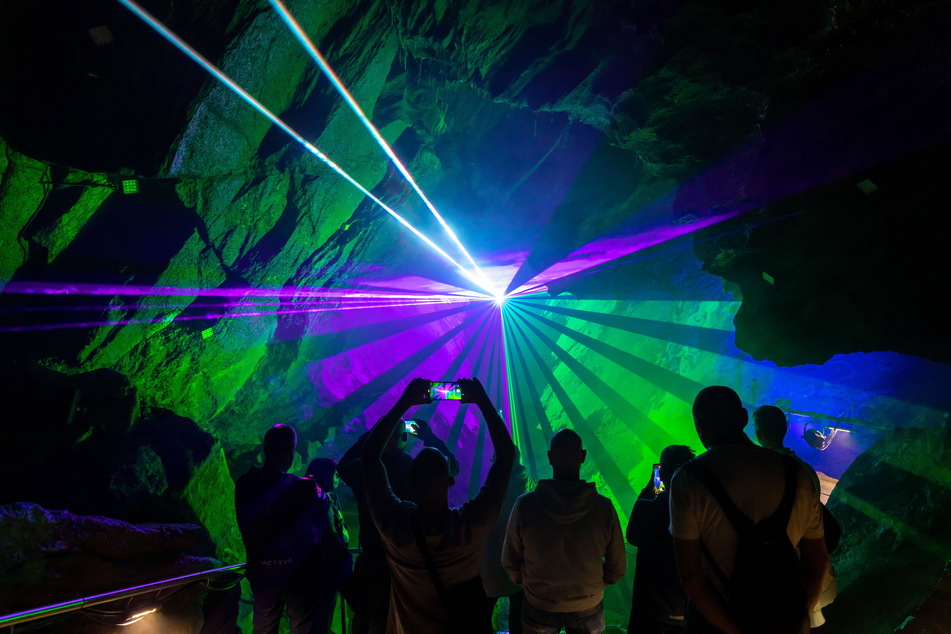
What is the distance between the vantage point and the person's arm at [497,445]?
2.02 m

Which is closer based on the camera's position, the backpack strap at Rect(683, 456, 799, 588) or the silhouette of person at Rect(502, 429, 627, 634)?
the backpack strap at Rect(683, 456, 799, 588)

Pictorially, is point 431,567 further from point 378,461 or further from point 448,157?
point 448,157

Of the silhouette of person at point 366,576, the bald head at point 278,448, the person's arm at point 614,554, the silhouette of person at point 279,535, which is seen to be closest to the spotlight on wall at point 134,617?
the silhouette of person at point 279,535

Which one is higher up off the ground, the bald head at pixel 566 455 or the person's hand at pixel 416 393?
the person's hand at pixel 416 393

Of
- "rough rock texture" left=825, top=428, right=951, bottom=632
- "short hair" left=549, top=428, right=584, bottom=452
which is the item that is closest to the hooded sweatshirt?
"short hair" left=549, top=428, right=584, bottom=452

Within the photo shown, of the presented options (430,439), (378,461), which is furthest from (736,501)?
(430,439)

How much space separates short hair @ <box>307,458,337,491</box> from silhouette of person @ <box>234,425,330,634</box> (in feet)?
2.06

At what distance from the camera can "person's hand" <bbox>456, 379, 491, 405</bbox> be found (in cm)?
232

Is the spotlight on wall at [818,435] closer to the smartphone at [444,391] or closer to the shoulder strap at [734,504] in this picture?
the shoulder strap at [734,504]

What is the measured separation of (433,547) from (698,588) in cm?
129

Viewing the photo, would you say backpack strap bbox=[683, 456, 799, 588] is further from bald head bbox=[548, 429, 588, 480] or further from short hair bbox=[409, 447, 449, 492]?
short hair bbox=[409, 447, 449, 492]

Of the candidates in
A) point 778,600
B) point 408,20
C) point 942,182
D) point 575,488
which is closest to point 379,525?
point 575,488

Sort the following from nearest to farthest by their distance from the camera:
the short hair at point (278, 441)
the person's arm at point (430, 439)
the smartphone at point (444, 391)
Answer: the smartphone at point (444, 391), the short hair at point (278, 441), the person's arm at point (430, 439)

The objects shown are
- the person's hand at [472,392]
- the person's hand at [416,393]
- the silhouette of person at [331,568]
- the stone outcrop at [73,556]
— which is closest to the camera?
the person's hand at [416,393]
